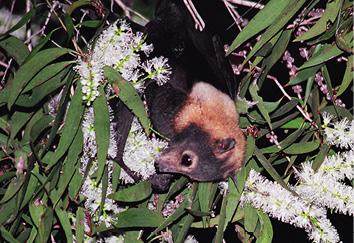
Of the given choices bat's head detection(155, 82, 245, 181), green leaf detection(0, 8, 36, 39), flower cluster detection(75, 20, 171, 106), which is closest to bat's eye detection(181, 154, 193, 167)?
bat's head detection(155, 82, 245, 181)

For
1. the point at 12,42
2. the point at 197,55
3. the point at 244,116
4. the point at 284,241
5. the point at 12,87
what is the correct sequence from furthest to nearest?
the point at 284,241, the point at 197,55, the point at 244,116, the point at 12,42, the point at 12,87

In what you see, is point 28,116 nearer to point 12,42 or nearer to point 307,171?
point 12,42

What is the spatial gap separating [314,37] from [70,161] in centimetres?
88

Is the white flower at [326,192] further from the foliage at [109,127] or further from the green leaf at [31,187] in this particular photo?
the green leaf at [31,187]

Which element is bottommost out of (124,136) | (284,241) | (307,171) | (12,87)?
(284,241)

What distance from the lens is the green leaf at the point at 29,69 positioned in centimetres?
188

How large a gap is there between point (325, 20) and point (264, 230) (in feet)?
2.27

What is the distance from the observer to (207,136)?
2.37m

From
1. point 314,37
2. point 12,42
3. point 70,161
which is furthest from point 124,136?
point 314,37

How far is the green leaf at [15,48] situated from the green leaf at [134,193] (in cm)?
51

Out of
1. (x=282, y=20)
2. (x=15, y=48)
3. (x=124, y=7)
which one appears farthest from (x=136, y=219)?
(x=124, y=7)

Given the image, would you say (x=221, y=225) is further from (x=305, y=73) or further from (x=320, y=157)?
(x=305, y=73)

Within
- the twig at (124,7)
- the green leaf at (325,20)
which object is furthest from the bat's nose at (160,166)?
the twig at (124,7)

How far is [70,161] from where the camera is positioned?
6.29 ft
